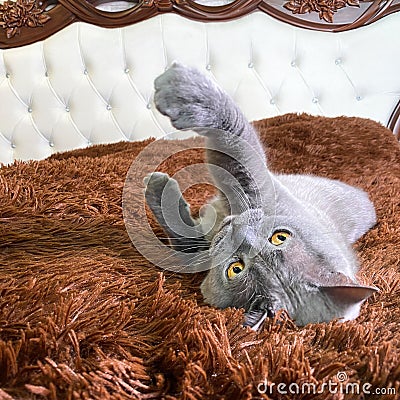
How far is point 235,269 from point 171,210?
23 cm

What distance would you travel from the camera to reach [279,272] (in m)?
0.63

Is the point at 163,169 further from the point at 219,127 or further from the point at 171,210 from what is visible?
the point at 219,127

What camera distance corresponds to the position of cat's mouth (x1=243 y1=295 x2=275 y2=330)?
0.58 metres

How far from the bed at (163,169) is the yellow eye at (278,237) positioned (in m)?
0.10

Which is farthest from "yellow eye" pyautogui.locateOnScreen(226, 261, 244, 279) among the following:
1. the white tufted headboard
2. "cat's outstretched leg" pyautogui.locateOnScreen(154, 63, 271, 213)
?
the white tufted headboard

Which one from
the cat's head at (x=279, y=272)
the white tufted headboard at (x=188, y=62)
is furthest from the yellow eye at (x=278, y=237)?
the white tufted headboard at (x=188, y=62)

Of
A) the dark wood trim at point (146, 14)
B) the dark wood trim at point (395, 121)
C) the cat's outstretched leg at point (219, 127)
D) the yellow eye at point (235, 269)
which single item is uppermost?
the dark wood trim at point (146, 14)

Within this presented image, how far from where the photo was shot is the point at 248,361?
0.47 metres

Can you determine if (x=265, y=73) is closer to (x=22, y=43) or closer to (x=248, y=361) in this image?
(x=22, y=43)

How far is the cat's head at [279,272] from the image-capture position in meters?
0.61

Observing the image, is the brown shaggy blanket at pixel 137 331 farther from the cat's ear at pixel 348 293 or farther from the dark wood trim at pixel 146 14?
the dark wood trim at pixel 146 14

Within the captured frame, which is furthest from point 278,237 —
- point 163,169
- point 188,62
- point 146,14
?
point 146,14

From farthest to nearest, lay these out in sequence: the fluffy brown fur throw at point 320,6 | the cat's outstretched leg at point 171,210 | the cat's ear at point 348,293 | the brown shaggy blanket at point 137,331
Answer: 1. the fluffy brown fur throw at point 320,6
2. the cat's outstretched leg at point 171,210
3. the cat's ear at point 348,293
4. the brown shaggy blanket at point 137,331

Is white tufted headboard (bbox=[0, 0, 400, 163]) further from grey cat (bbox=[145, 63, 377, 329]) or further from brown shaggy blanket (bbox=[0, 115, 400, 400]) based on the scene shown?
grey cat (bbox=[145, 63, 377, 329])
